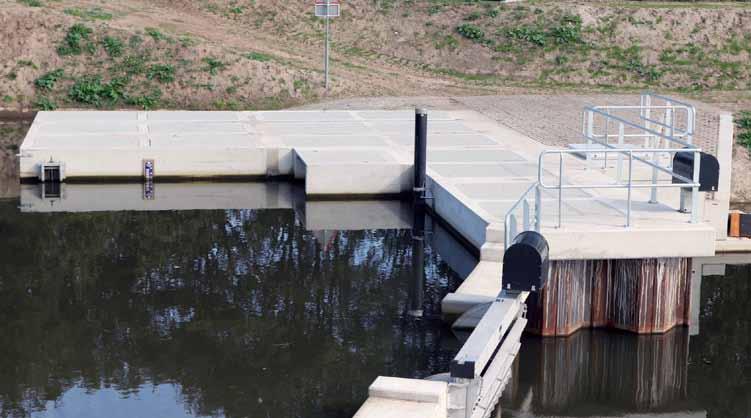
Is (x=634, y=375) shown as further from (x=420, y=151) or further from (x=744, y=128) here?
(x=744, y=128)

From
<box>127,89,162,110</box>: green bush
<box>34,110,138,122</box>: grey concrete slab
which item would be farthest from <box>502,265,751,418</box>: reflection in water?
<box>127,89,162,110</box>: green bush

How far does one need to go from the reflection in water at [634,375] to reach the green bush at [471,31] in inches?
978

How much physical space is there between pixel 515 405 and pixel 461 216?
6079 mm

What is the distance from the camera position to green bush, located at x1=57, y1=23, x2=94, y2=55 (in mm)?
35250

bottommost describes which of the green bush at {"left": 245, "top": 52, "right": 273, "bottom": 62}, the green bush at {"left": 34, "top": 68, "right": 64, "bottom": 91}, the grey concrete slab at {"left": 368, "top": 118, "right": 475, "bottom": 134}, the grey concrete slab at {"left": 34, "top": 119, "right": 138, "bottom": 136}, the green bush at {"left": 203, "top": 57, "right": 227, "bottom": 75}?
the grey concrete slab at {"left": 34, "top": 119, "right": 138, "bottom": 136}

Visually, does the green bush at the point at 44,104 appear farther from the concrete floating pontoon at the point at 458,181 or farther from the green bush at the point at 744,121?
the green bush at the point at 744,121

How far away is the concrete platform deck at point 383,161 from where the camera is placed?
49.6ft

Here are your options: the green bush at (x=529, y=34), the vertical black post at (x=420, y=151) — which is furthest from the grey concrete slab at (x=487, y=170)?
the green bush at (x=529, y=34)

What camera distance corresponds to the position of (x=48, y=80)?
3409 centimetres

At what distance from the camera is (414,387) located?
11047 mm

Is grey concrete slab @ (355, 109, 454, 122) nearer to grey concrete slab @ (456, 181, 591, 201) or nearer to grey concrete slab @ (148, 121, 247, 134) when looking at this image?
grey concrete slab @ (148, 121, 247, 134)

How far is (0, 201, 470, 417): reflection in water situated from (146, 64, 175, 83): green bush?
13.0 metres

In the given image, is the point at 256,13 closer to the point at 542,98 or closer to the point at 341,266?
the point at 542,98

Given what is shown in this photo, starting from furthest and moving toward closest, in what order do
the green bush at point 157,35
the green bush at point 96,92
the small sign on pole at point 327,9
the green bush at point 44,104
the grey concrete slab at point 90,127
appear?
the green bush at point 157,35, the green bush at point 96,92, the green bush at point 44,104, the small sign on pole at point 327,9, the grey concrete slab at point 90,127
